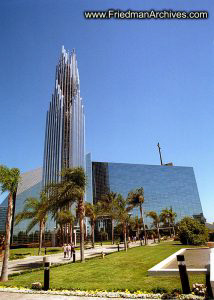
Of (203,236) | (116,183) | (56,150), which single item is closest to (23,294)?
(203,236)

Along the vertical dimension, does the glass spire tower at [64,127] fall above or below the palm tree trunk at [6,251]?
above

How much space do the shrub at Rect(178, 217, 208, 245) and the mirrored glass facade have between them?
77.0 metres

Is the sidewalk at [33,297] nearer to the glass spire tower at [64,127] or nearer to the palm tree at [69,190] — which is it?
the palm tree at [69,190]

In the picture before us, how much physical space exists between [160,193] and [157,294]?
123 metres

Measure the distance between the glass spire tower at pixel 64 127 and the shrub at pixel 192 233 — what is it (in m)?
61.9

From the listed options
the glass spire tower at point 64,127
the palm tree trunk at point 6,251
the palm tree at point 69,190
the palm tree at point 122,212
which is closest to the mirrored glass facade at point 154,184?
the glass spire tower at point 64,127

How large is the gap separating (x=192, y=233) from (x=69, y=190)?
72.6 ft

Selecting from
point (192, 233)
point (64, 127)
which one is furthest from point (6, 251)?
point (64, 127)

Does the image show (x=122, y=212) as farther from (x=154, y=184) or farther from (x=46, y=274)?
(x=154, y=184)

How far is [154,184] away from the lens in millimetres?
126000

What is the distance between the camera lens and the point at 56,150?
4040 inches

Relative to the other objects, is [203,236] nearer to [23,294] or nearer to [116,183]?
[23,294]

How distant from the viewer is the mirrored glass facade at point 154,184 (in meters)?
113

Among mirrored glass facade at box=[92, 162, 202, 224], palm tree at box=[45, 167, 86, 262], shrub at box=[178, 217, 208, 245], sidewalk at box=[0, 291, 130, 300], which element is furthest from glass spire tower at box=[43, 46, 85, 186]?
sidewalk at box=[0, 291, 130, 300]
